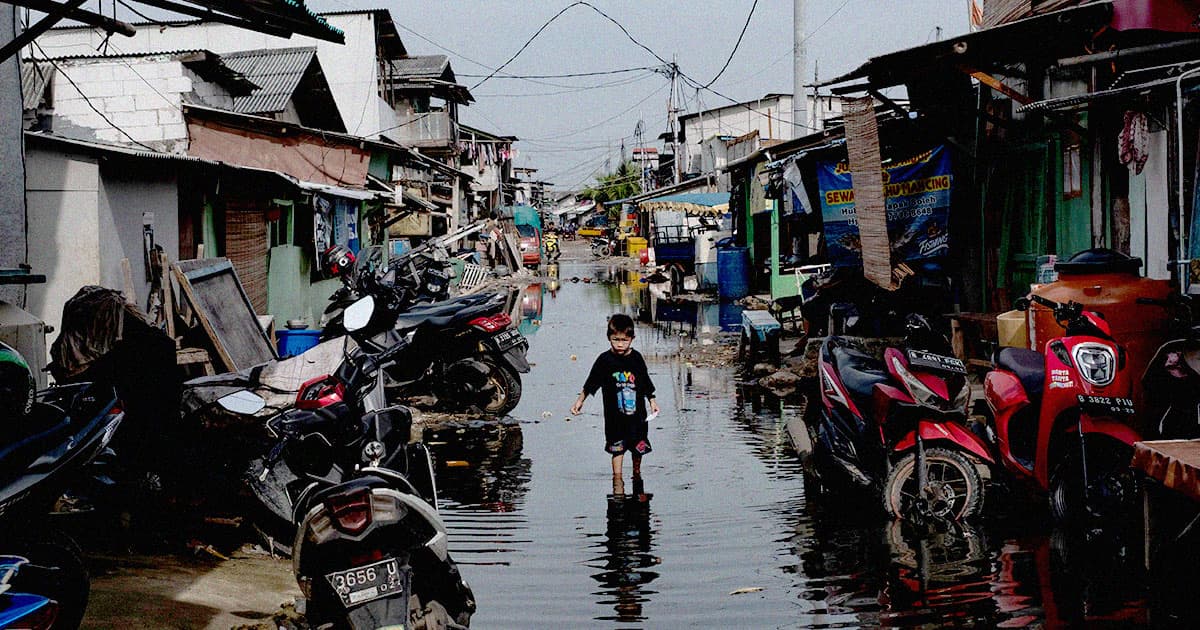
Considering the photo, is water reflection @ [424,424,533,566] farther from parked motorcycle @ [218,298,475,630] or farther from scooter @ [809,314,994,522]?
scooter @ [809,314,994,522]

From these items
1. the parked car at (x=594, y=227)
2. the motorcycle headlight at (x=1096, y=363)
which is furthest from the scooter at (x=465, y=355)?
the parked car at (x=594, y=227)

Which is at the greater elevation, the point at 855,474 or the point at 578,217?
the point at 578,217

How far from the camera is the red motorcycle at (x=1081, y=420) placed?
6.03 metres

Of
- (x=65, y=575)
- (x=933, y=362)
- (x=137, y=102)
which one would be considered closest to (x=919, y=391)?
(x=933, y=362)

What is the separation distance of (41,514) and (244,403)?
1665 mm

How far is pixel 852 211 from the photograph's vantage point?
49.0ft

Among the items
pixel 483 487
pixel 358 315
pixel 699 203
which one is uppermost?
pixel 699 203

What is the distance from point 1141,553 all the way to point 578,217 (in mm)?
115512

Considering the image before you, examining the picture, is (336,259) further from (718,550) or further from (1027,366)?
(1027,366)

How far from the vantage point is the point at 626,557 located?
6.78m

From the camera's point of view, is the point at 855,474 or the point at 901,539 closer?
the point at 901,539

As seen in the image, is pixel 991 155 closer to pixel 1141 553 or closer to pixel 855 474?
pixel 855 474

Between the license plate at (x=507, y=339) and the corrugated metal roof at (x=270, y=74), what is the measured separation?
1738cm

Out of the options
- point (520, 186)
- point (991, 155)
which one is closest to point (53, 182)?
point (991, 155)
